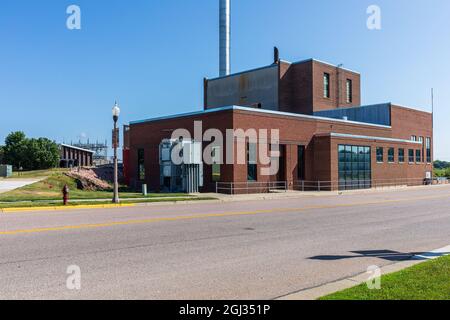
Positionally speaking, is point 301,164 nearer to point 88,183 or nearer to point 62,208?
point 88,183

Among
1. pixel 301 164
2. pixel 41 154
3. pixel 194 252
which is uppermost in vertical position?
pixel 41 154

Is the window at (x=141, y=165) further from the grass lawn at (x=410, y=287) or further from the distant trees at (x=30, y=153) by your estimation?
the distant trees at (x=30, y=153)

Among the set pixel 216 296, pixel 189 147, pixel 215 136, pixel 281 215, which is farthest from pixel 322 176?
pixel 216 296

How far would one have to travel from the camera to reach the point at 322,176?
35344 mm

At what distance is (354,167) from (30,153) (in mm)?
66423

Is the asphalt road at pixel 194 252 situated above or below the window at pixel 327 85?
below

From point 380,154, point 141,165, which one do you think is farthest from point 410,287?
point 380,154

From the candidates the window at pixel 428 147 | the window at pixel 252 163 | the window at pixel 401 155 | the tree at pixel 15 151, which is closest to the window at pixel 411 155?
the window at pixel 401 155

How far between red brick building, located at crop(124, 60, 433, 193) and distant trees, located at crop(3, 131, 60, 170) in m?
30.9

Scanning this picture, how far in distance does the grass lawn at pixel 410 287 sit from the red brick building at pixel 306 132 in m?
22.6

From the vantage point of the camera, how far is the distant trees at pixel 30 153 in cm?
8188

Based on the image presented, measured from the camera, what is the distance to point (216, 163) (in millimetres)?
30797

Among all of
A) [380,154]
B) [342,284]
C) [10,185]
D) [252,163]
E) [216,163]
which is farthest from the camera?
[380,154]
